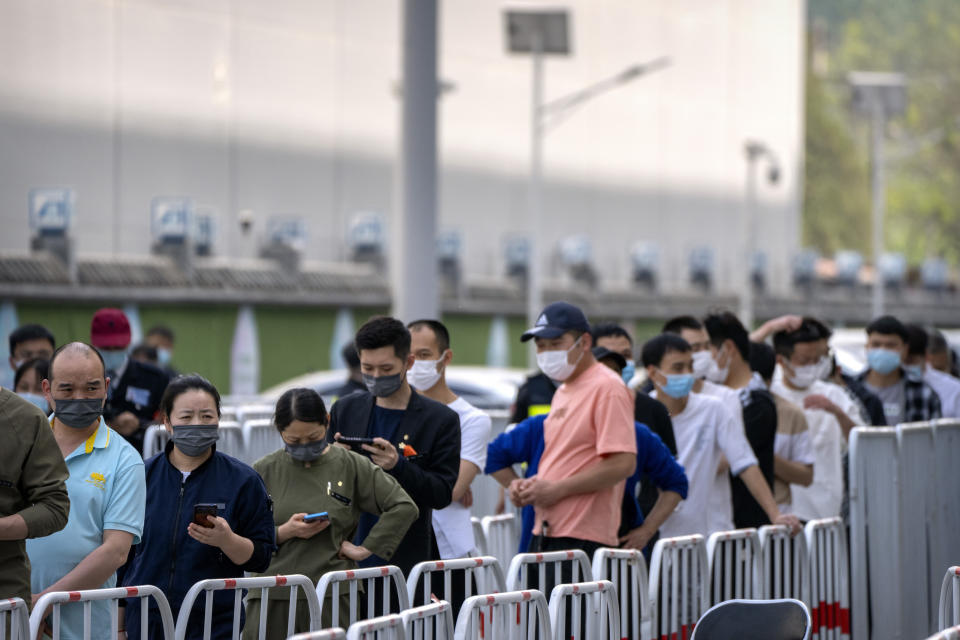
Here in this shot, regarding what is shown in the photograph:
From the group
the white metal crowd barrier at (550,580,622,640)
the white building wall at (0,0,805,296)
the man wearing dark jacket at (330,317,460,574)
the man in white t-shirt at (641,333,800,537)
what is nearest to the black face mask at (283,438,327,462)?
the man wearing dark jacket at (330,317,460,574)

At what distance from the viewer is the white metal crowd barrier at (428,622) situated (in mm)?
5285

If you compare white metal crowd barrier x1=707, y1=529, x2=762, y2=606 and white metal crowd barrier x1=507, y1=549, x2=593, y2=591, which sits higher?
white metal crowd barrier x1=507, y1=549, x2=593, y2=591

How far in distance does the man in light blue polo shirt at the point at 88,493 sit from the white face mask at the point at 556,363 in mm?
2114

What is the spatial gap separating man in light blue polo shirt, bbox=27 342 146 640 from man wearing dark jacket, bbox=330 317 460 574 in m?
1.14

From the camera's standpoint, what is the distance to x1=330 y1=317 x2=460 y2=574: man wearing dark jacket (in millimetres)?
6957

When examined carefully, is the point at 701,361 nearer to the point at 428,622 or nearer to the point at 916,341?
the point at 916,341

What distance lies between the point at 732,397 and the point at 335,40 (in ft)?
90.5

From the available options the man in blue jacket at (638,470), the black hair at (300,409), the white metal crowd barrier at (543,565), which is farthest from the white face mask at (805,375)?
the black hair at (300,409)

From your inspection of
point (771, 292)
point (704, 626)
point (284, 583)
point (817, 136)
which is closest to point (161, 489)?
point (284, 583)

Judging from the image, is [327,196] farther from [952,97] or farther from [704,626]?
[952,97]

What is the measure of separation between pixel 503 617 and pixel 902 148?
8228 centimetres

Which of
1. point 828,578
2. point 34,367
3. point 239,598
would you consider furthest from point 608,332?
point 239,598

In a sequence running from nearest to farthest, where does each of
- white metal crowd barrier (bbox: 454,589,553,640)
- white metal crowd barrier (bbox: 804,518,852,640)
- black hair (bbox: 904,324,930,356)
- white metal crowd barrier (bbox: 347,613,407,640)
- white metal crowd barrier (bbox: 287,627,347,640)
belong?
1. white metal crowd barrier (bbox: 287,627,347,640)
2. white metal crowd barrier (bbox: 347,613,407,640)
3. white metal crowd barrier (bbox: 454,589,553,640)
4. white metal crowd barrier (bbox: 804,518,852,640)
5. black hair (bbox: 904,324,930,356)

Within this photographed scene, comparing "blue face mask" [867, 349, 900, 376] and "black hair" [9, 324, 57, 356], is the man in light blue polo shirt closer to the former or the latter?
"black hair" [9, 324, 57, 356]
